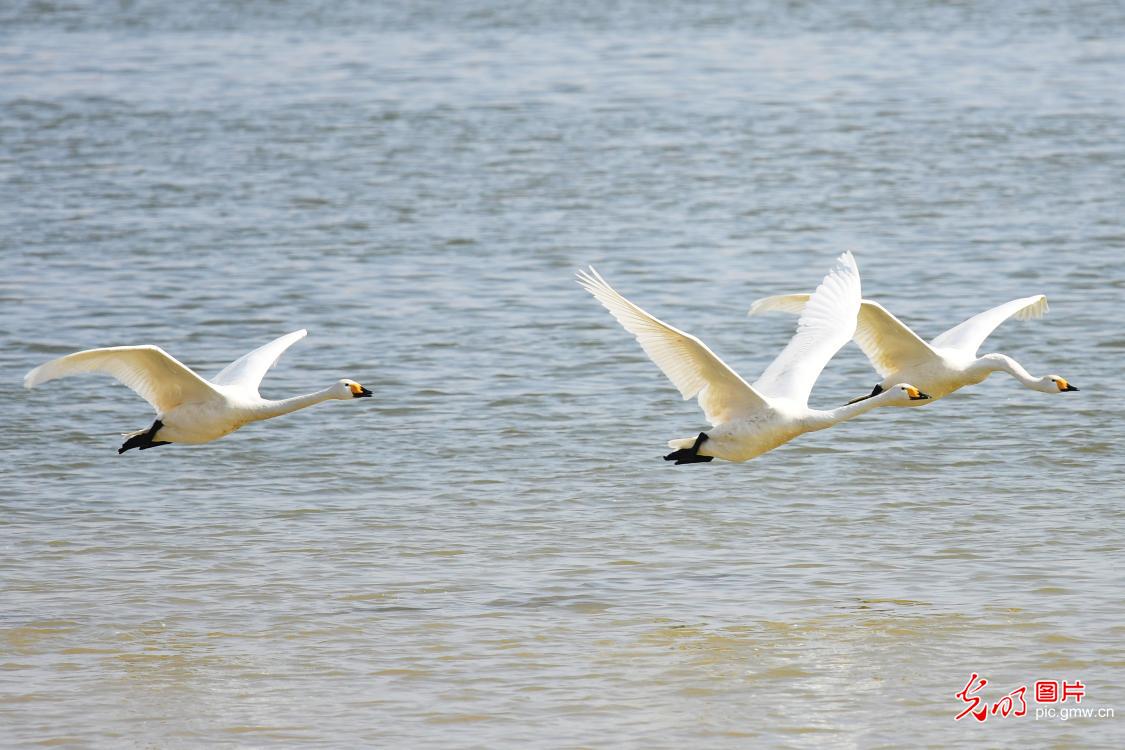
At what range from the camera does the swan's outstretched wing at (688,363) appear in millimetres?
13531

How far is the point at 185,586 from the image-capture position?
49.6ft

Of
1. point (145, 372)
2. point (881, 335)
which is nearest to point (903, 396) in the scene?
point (881, 335)

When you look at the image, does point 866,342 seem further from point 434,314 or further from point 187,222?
point 187,222

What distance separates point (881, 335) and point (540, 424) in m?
4.62

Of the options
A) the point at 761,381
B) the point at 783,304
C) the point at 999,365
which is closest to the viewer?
the point at 761,381

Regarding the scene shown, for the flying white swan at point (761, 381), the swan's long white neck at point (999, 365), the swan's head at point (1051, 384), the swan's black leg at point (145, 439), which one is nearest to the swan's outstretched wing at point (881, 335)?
the swan's long white neck at point (999, 365)

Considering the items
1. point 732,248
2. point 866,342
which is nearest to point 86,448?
point 866,342

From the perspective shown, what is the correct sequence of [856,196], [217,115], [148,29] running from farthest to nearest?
1. [148,29]
2. [217,115]
3. [856,196]

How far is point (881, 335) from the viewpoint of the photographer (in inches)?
636

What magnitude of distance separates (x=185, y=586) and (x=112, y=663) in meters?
1.63

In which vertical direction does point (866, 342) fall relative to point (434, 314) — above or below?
above

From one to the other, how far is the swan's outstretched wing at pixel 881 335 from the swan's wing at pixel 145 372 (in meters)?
4.36

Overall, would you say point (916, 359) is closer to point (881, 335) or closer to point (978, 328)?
point (881, 335)

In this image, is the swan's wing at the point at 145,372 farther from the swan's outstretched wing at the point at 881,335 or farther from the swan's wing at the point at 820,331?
the swan's outstretched wing at the point at 881,335
